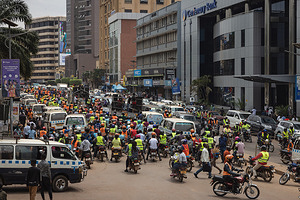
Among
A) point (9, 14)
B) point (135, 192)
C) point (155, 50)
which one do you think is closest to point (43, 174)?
point (135, 192)

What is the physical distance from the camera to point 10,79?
29.4m

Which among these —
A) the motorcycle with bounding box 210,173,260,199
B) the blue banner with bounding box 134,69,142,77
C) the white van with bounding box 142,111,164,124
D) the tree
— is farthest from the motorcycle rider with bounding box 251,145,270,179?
the blue banner with bounding box 134,69,142,77

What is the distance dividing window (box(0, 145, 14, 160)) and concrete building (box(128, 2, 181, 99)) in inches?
2197

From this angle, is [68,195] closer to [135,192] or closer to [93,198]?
[93,198]

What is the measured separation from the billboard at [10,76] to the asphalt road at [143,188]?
10.9 m

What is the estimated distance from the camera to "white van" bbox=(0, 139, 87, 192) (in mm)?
15680

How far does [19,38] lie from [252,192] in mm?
30600

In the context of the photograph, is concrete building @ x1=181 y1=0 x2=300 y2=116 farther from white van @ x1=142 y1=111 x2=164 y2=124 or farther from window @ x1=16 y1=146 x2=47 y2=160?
window @ x1=16 y1=146 x2=47 y2=160

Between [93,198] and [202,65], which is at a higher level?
[202,65]

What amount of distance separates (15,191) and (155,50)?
79.1 meters

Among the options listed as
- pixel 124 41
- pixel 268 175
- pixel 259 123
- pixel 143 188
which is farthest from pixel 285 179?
pixel 124 41

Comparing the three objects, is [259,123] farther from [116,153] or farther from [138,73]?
[138,73]

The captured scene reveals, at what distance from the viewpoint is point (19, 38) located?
4062 cm

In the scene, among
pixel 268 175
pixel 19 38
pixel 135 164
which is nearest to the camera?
pixel 268 175
